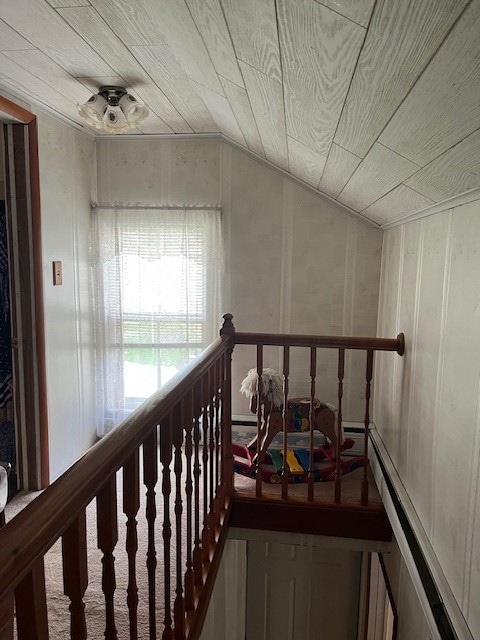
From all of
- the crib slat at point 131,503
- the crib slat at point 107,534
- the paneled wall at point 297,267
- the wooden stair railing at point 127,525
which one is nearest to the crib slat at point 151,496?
the wooden stair railing at point 127,525

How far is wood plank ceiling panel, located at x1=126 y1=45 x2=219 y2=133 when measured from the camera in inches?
70.1

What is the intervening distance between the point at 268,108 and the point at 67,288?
1.72 m

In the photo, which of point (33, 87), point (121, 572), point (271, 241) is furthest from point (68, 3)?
point (121, 572)

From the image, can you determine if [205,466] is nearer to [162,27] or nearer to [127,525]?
[127,525]

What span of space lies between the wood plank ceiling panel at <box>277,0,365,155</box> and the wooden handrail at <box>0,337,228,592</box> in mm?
887

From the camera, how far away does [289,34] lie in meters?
0.99

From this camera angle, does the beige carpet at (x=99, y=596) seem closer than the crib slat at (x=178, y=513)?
No

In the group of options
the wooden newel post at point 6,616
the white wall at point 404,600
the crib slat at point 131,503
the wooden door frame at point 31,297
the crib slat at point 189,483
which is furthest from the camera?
the wooden door frame at point 31,297

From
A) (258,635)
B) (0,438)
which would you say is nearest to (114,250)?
(0,438)

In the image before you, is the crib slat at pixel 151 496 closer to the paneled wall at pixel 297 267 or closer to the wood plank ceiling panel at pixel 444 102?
the wood plank ceiling panel at pixel 444 102

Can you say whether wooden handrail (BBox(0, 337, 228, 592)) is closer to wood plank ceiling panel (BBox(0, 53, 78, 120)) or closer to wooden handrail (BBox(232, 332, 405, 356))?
wooden handrail (BBox(232, 332, 405, 356))

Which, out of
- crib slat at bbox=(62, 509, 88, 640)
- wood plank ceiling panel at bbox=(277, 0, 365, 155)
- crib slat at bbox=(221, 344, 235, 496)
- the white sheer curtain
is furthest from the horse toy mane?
crib slat at bbox=(62, 509, 88, 640)

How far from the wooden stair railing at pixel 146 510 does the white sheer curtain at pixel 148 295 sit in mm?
910

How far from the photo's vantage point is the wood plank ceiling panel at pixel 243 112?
1.71 m
